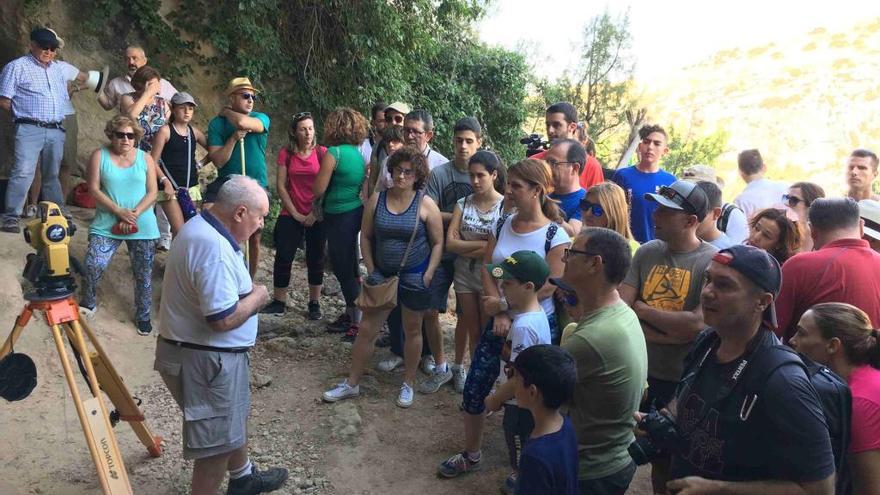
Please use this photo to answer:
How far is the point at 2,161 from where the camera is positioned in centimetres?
720

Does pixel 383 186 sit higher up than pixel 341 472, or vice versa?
pixel 383 186

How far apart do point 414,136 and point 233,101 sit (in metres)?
1.81

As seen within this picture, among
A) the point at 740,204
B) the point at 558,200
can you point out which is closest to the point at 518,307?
the point at 558,200

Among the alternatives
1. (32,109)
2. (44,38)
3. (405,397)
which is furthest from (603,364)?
(44,38)

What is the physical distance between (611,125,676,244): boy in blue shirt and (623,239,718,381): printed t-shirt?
70.4 inches

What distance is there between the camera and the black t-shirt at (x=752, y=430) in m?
1.80

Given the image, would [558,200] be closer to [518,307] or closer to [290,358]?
[518,307]

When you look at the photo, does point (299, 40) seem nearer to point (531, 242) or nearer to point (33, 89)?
point (33, 89)

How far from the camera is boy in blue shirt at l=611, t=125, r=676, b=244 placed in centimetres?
509

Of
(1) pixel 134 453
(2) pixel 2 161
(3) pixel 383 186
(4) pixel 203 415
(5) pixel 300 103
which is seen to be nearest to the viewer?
(4) pixel 203 415

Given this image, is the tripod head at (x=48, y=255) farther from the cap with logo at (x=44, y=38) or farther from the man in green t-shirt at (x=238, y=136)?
the cap with logo at (x=44, y=38)

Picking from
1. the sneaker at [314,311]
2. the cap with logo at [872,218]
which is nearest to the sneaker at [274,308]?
the sneaker at [314,311]

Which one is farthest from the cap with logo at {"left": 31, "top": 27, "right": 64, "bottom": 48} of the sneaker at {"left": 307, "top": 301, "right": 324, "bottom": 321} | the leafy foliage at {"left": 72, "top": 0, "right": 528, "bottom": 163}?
the sneaker at {"left": 307, "top": 301, "right": 324, "bottom": 321}

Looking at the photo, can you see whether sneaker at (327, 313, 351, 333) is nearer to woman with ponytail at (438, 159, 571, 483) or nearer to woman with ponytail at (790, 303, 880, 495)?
woman with ponytail at (438, 159, 571, 483)
